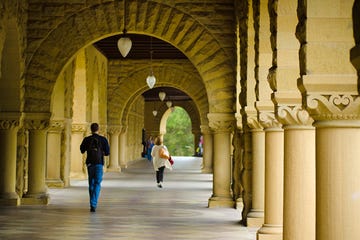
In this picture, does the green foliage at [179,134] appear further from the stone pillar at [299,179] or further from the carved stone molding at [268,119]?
the stone pillar at [299,179]

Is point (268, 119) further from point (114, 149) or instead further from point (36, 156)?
point (114, 149)

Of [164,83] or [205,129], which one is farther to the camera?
[164,83]

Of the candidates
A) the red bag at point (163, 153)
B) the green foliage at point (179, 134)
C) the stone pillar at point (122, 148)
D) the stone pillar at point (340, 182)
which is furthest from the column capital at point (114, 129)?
the green foliage at point (179, 134)

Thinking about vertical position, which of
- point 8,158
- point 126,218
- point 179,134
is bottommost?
point 126,218

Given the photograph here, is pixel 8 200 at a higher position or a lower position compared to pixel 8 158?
lower

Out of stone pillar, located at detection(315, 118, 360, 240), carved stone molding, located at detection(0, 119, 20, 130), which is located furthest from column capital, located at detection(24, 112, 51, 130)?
stone pillar, located at detection(315, 118, 360, 240)

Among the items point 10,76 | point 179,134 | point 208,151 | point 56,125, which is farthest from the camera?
point 179,134

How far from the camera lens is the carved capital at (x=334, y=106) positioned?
439cm

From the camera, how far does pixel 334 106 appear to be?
14.6 feet

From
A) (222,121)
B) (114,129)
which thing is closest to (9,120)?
(222,121)

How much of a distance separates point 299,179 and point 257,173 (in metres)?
2.96

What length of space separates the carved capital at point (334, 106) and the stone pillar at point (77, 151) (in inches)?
563

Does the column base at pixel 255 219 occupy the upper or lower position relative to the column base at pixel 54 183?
lower

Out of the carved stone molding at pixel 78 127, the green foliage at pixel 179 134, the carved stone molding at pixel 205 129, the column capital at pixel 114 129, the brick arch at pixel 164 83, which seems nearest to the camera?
the carved stone molding at pixel 78 127
